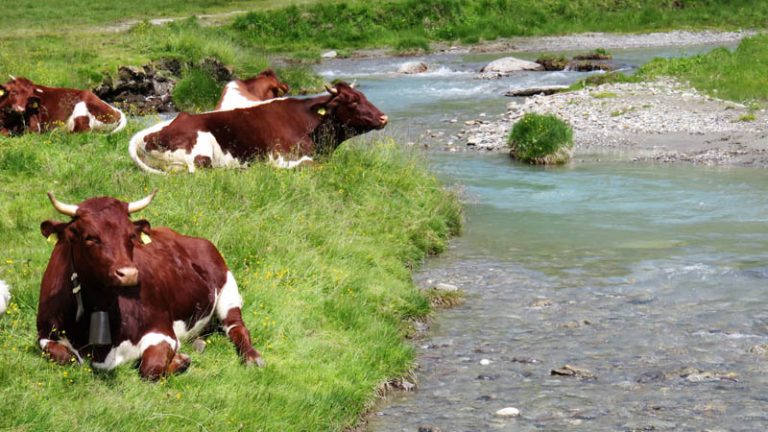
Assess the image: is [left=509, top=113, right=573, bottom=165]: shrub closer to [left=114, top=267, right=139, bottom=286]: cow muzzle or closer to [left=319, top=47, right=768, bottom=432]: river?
[left=319, top=47, right=768, bottom=432]: river

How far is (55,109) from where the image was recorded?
15781mm

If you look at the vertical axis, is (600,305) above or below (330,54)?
above

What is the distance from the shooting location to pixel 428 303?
35.4 feet

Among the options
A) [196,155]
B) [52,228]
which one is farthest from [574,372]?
[196,155]

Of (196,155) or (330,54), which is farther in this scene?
(330,54)

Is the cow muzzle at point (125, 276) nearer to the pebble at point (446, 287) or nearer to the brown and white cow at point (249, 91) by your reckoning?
the pebble at point (446, 287)

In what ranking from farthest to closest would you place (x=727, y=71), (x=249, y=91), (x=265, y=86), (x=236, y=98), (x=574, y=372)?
(x=727, y=71) < (x=265, y=86) < (x=249, y=91) < (x=236, y=98) < (x=574, y=372)

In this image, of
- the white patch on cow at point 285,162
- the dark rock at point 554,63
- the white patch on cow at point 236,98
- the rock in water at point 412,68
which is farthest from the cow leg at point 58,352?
the rock in water at point 412,68

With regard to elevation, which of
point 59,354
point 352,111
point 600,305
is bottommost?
point 600,305

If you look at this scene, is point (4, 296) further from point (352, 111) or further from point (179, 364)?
point (352, 111)

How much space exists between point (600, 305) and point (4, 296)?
5813 millimetres

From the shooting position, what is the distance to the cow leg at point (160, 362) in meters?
6.99

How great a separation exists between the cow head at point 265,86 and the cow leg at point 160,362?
938cm

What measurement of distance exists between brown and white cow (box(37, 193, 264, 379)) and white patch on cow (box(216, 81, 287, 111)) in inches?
273
